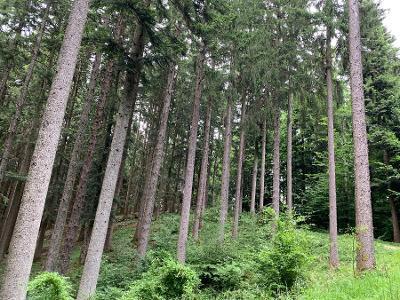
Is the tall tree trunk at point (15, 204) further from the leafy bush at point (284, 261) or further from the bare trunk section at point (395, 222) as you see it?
the bare trunk section at point (395, 222)

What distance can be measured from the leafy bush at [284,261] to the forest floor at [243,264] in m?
0.23

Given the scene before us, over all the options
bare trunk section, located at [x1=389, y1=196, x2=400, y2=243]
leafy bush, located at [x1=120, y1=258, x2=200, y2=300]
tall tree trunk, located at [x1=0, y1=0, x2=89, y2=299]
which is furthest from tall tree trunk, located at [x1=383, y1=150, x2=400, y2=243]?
tall tree trunk, located at [x1=0, y1=0, x2=89, y2=299]

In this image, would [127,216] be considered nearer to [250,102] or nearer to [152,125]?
[152,125]

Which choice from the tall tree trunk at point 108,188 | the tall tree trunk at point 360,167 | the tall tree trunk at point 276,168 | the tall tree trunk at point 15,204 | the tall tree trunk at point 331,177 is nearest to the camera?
the tall tree trunk at point 360,167

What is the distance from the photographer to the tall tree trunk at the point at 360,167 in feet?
25.9

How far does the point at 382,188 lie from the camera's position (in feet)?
74.4

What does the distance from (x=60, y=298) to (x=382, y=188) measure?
73.4 feet

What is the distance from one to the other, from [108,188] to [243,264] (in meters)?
5.31

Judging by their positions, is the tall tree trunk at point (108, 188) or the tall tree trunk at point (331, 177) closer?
the tall tree trunk at point (108, 188)

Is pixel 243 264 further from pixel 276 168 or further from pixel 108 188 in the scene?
pixel 276 168

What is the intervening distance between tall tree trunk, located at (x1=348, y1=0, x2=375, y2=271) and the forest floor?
429 millimetres

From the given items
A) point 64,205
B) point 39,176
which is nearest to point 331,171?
point 64,205

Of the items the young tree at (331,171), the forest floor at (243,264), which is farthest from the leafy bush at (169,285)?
the young tree at (331,171)

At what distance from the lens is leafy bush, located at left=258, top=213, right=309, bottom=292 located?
747 cm
